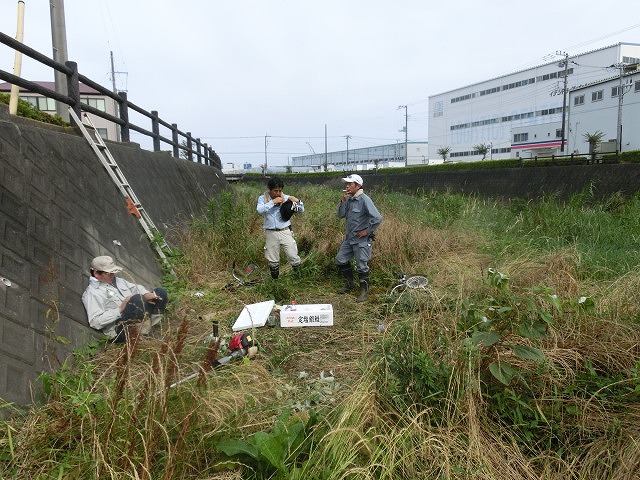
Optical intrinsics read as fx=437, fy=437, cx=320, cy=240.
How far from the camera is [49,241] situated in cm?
333

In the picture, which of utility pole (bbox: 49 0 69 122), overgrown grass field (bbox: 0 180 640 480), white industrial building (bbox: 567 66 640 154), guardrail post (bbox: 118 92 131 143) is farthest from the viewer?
white industrial building (bbox: 567 66 640 154)

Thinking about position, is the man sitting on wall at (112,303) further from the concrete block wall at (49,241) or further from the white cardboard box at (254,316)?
the white cardboard box at (254,316)

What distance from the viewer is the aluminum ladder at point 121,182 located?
5137mm

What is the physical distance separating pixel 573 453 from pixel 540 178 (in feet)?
53.2

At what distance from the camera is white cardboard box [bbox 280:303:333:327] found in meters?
4.36

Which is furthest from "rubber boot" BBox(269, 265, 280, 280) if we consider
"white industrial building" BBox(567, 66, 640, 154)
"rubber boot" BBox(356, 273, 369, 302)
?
"white industrial building" BBox(567, 66, 640, 154)

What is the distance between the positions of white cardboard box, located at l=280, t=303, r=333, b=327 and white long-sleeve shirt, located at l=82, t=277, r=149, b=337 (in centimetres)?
151

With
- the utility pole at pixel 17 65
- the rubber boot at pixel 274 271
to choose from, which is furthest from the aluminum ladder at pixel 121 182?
the rubber boot at pixel 274 271

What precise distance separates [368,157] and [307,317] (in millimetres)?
99745

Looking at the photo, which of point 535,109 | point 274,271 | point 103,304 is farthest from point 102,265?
point 535,109

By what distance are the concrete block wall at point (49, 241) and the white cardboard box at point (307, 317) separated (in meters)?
1.52

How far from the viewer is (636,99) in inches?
1226

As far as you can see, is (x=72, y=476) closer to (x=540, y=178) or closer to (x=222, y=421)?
(x=222, y=421)

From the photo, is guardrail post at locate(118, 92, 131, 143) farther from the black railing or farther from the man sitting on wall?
the man sitting on wall
